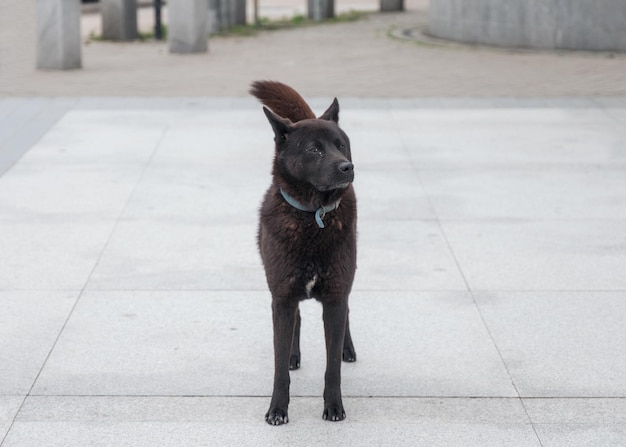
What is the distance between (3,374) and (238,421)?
1.37 metres

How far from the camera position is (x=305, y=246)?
16.5 feet

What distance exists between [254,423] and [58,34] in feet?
39.9

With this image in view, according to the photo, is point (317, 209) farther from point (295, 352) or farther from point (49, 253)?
point (49, 253)

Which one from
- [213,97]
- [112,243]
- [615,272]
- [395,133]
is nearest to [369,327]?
[615,272]

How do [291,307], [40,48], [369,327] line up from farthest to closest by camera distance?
[40,48] < [369,327] < [291,307]

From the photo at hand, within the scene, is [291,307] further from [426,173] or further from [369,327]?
[426,173]

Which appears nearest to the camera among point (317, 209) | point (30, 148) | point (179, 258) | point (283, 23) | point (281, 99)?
point (317, 209)

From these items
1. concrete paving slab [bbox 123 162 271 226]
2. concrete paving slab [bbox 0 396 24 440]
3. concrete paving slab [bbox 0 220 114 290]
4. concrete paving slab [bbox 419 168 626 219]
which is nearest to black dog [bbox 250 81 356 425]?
concrete paving slab [bbox 0 396 24 440]

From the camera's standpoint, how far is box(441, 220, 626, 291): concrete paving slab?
7.16 meters

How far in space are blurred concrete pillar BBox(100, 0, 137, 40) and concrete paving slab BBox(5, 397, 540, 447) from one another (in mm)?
15765

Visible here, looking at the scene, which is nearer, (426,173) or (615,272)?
(615,272)

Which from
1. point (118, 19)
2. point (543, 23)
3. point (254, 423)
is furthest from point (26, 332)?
point (118, 19)

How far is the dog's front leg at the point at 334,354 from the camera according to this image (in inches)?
199

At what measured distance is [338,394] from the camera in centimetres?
514
